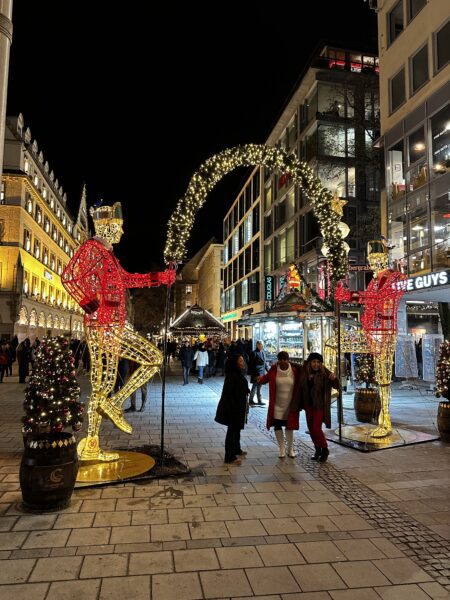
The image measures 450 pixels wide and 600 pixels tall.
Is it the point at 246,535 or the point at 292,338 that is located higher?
the point at 292,338

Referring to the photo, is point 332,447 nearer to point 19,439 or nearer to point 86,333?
point 86,333

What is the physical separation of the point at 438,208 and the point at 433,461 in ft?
46.4

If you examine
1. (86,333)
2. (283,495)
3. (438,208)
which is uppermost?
(438,208)

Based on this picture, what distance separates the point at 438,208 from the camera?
62.6ft

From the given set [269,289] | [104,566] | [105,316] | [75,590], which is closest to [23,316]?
[269,289]

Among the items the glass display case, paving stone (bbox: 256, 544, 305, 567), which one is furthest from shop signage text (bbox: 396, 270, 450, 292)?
paving stone (bbox: 256, 544, 305, 567)

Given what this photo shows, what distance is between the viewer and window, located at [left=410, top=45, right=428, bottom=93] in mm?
20156

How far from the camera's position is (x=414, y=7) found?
2094 cm

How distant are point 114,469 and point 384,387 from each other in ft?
17.2

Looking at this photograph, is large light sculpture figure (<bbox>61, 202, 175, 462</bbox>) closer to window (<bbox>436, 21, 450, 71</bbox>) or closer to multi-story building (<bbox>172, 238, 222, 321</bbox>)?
window (<bbox>436, 21, 450, 71</bbox>)

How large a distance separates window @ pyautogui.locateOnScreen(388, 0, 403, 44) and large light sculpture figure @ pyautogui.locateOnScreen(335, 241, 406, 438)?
1866 cm

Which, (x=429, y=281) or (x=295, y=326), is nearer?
(x=429, y=281)

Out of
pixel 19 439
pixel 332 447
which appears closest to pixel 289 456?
pixel 332 447

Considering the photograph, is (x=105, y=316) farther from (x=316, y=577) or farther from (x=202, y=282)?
(x=202, y=282)
